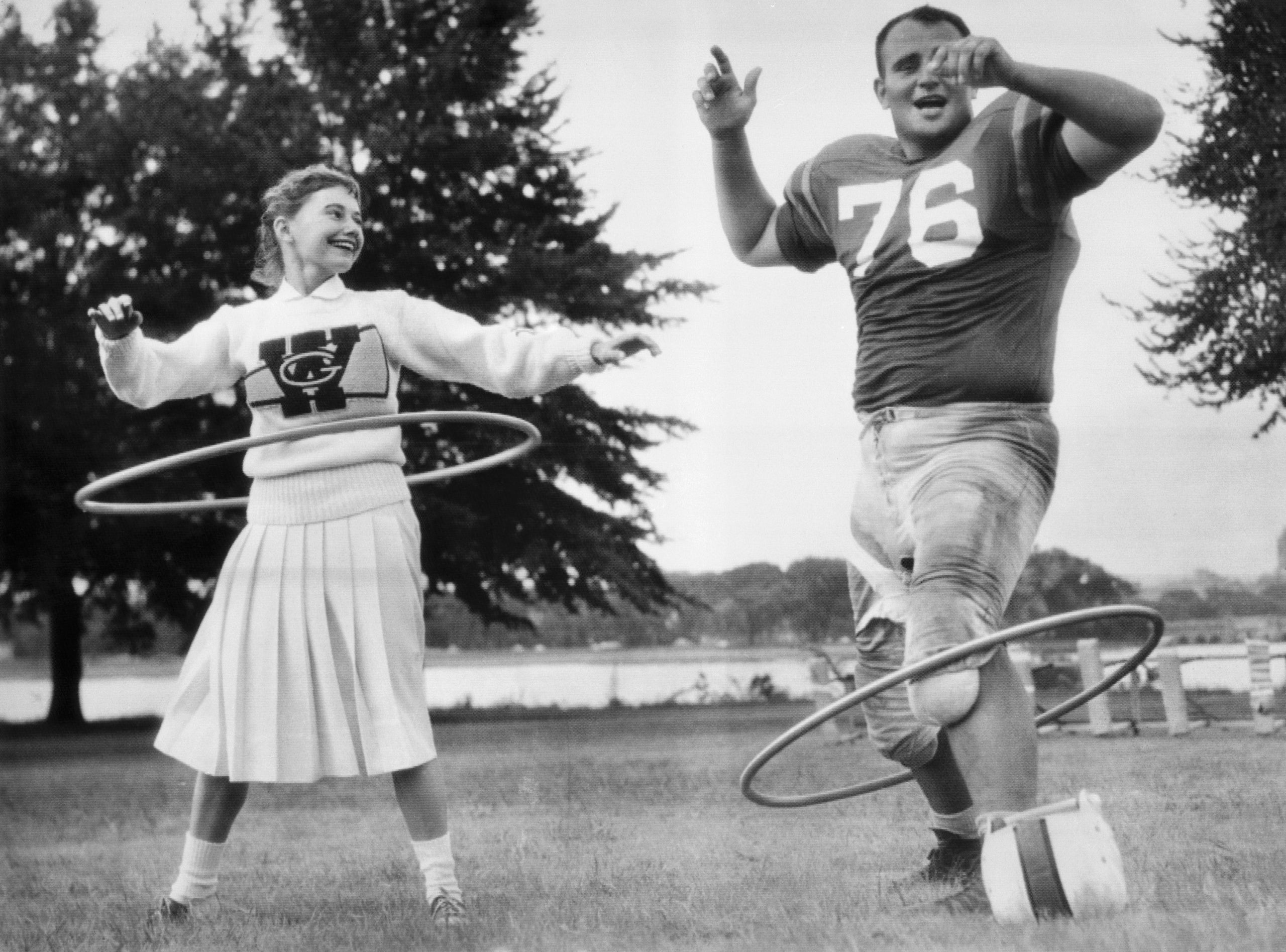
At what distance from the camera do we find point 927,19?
9.04 ft

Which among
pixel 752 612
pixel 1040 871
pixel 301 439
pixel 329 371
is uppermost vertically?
pixel 329 371

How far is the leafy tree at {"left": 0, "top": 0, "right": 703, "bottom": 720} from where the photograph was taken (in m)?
8.28

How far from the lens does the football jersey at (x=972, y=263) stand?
8.52 feet

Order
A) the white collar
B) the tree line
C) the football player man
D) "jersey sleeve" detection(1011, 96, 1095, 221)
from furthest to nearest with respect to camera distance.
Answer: the tree line < the white collar < "jersey sleeve" detection(1011, 96, 1095, 221) < the football player man

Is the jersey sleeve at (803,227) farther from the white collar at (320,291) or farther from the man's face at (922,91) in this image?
the white collar at (320,291)

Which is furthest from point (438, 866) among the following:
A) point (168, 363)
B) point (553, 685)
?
point (553, 685)

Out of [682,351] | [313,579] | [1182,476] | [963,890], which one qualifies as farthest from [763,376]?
[682,351]

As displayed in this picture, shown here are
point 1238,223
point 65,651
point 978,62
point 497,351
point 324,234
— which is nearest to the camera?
point 978,62

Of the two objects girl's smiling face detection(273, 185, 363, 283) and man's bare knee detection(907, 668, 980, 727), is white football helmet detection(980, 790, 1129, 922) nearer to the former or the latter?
man's bare knee detection(907, 668, 980, 727)

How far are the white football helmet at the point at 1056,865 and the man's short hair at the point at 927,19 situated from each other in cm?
141

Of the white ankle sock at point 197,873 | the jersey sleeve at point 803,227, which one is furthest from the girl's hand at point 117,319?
the jersey sleeve at point 803,227

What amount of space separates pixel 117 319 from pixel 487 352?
0.77m

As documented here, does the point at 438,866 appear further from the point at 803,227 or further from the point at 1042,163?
the point at 1042,163

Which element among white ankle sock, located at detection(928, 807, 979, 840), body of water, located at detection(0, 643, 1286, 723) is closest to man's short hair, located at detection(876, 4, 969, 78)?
white ankle sock, located at detection(928, 807, 979, 840)
